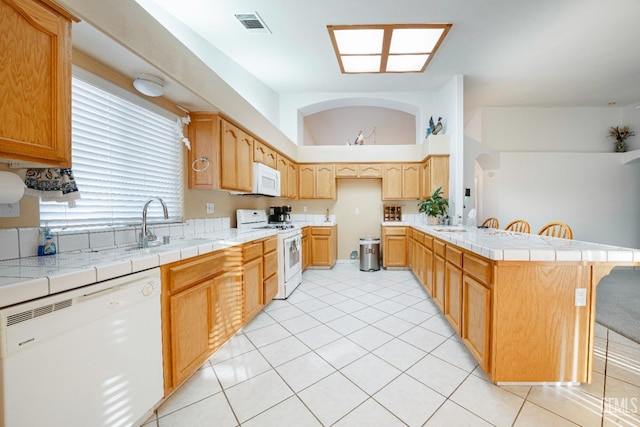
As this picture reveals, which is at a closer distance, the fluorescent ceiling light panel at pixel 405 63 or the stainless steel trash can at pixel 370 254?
the fluorescent ceiling light panel at pixel 405 63

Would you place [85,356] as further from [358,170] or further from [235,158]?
[358,170]

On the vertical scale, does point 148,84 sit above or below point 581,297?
above

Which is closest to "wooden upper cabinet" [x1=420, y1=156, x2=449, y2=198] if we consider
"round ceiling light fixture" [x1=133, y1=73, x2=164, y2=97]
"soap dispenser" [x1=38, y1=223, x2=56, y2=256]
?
"round ceiling light fixture" [x1=133, y1=73, x2=164, y2=97]

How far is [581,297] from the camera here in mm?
1474

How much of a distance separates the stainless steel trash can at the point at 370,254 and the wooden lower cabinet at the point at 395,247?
17 centimetres

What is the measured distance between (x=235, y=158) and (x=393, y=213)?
3358mm

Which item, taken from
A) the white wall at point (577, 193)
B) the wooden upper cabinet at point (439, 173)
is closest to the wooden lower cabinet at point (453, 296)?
the wooden upper cabinet at point (439, 173)

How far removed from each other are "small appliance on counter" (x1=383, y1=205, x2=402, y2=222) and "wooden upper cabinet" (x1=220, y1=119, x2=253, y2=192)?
2.92 meters

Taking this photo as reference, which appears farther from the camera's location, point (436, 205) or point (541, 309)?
point (436, 205)

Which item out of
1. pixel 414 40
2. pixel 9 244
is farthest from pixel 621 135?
pixel 9 244

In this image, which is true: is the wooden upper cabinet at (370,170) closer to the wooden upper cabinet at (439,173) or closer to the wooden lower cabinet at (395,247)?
the wooden upper cabinet at (439,173)

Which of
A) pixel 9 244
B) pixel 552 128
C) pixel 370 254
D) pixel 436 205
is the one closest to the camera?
pixel 9 244

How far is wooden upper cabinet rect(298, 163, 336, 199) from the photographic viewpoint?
4859 mm

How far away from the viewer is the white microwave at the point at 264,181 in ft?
10.5
